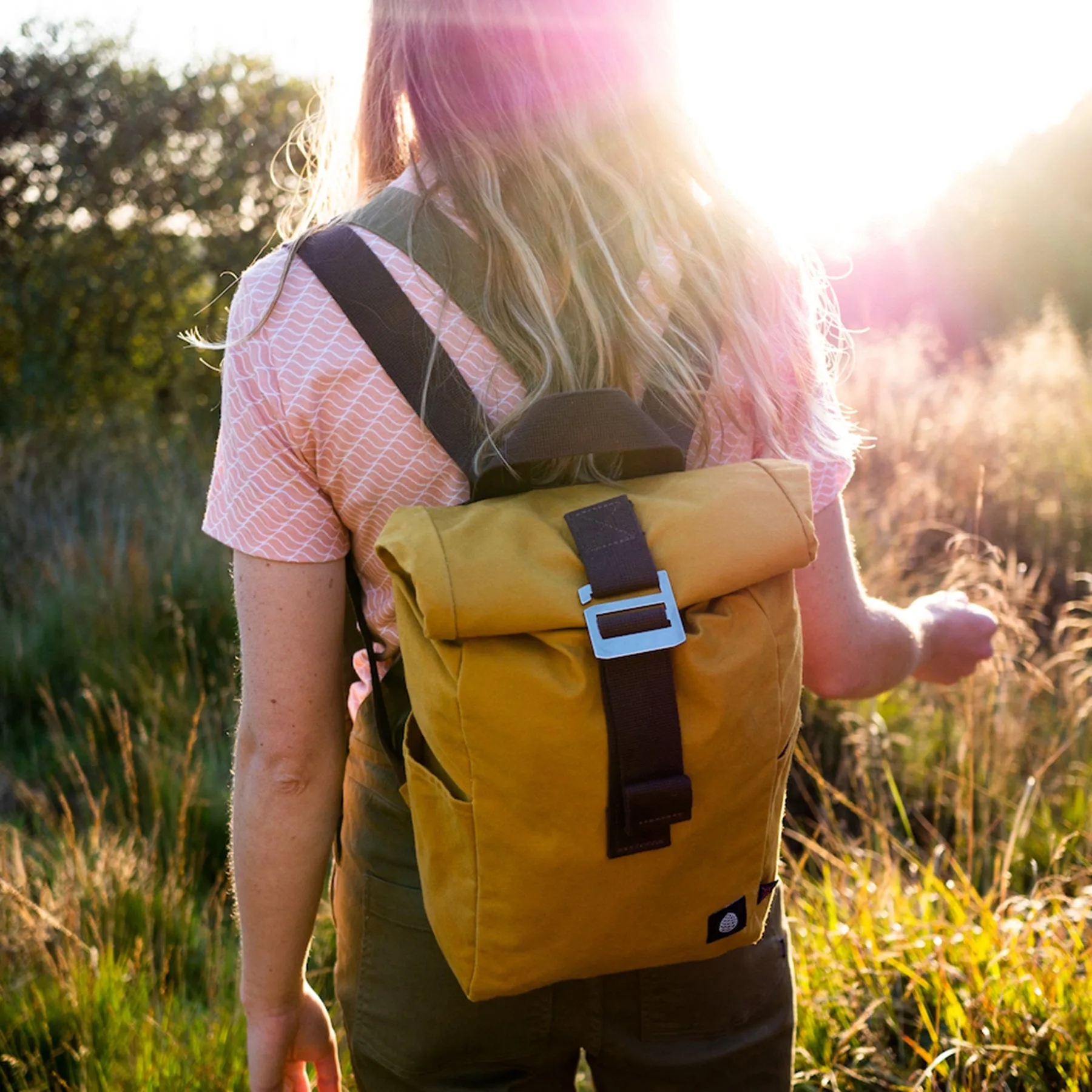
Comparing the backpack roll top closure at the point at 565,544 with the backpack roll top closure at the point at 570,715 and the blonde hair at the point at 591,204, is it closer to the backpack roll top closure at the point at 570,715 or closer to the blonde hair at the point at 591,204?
the backpack roll top closure at the point at 570,715

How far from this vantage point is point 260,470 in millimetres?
1173

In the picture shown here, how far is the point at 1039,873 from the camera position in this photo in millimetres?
3027

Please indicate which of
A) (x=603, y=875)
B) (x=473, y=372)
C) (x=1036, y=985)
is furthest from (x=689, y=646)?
(x=1036, y=985)

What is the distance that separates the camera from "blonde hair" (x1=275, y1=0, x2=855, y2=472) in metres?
1.14

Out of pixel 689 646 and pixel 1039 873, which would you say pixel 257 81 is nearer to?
pixel 1039 873

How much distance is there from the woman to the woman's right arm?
0.04ft

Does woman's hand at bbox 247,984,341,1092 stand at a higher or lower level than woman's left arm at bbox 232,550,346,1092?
lower

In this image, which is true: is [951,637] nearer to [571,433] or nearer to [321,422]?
[571,433]

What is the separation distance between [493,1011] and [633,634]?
55 cm

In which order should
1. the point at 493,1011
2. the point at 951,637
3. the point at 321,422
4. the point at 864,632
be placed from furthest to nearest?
the point at 951,637 < the point at 864,632 < the point at 493,1011 < the point at 321,422

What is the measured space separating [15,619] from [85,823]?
1.39 metres

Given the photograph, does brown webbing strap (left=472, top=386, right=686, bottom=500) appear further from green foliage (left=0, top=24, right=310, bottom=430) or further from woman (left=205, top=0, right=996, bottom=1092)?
green foliage (left=0, top=24, right=310, bottom=430)

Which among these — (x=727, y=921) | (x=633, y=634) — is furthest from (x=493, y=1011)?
(x=633, y=634)

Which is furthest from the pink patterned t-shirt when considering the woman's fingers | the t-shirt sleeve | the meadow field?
the meadow field
